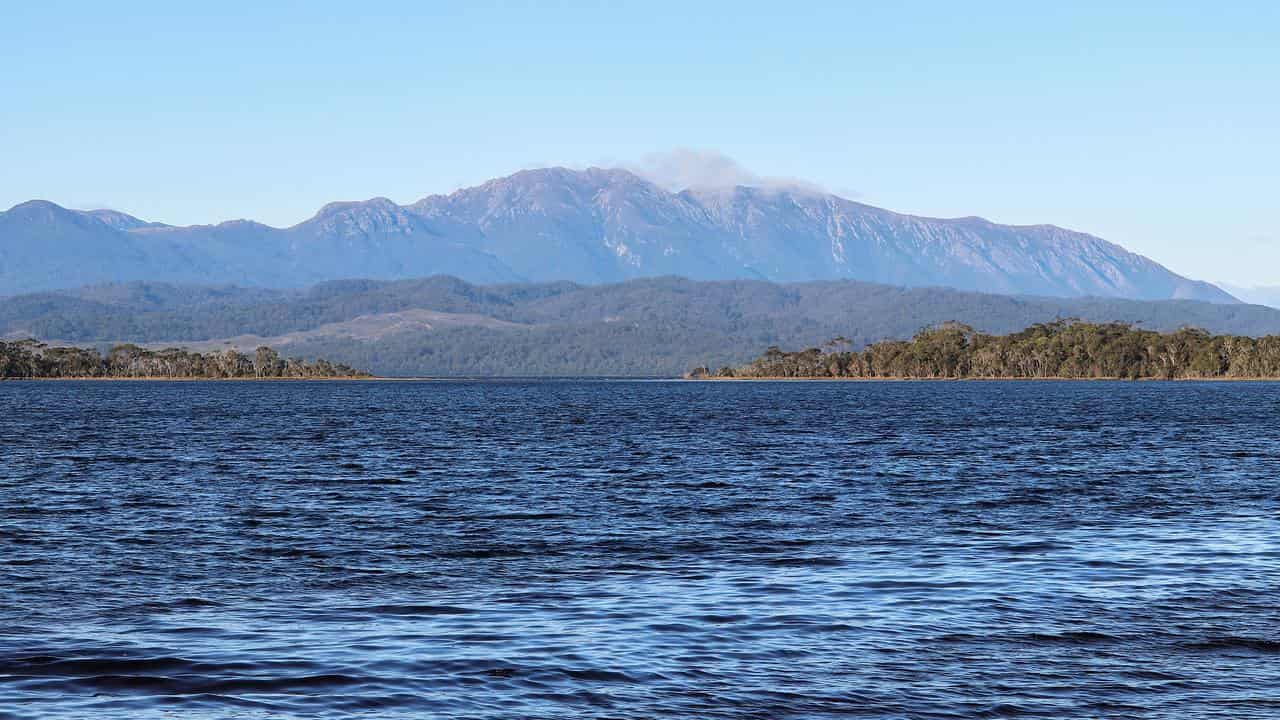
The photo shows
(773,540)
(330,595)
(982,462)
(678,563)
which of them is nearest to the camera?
(330,595)

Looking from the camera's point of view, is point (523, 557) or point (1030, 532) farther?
point (1030, 532)

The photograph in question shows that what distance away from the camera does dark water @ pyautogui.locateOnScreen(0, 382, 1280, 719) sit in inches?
1000

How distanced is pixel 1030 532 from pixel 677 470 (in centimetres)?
3338

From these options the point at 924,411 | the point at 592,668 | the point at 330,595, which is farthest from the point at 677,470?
the point at 924,411

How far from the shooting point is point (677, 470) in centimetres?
8006

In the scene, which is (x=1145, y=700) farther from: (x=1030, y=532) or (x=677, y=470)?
(x=677, y=470)

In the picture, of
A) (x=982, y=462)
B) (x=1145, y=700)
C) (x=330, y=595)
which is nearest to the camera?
(x=1145, y=700)

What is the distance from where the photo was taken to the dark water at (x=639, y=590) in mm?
25406

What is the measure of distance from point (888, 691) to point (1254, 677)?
7.10 meters

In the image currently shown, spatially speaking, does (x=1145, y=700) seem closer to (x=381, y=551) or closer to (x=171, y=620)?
(x=171, y=620)

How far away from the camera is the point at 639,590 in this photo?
119 ft

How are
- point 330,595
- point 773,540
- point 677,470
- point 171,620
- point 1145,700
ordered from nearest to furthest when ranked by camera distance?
point 1145,700
point 171,620
point 330,595
point 773,540
point 677,470

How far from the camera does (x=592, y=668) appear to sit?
27.1m

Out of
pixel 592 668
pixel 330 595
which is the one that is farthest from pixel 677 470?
pixel 592 668
